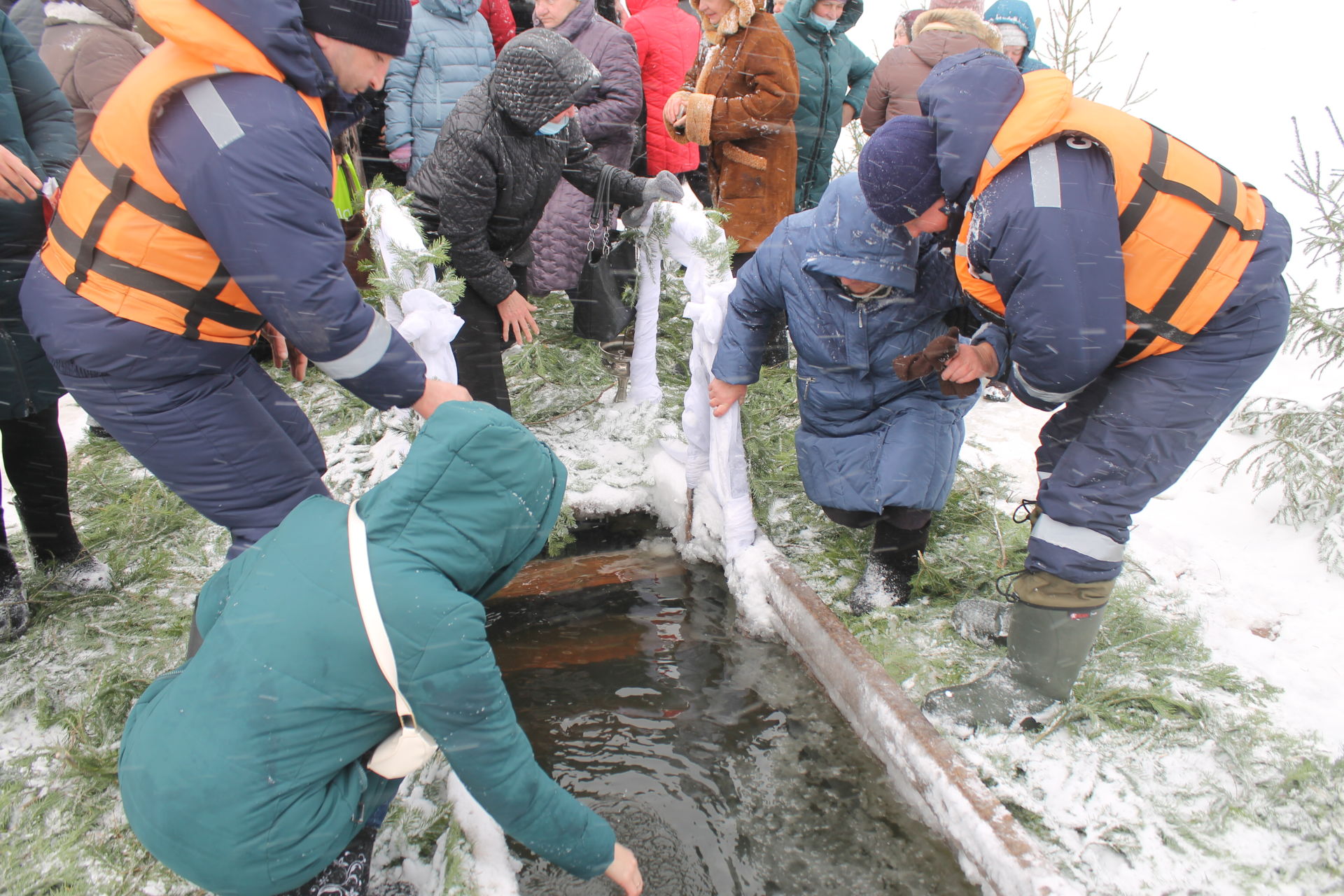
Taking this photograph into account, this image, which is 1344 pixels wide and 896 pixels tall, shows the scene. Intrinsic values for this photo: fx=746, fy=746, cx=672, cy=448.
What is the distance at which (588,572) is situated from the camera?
11.2ft

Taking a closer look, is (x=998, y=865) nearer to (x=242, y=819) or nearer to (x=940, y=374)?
(x=940, y=374)

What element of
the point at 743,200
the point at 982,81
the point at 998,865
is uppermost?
the point at 982,81

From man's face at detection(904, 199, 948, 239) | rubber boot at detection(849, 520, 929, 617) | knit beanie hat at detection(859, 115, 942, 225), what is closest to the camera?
knit beanie hat at detection(859, 115, 942, 225)

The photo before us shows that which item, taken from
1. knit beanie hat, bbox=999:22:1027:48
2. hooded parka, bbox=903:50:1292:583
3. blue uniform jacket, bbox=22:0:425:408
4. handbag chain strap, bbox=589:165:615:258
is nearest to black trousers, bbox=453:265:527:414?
handbag chain strap, bbox=589:165:615:258

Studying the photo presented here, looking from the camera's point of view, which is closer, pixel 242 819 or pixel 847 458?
pixel 242 819

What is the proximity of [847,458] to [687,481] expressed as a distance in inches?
34.0

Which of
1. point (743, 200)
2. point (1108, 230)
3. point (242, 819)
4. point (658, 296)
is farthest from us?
point (743, 200)

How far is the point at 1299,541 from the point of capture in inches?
128

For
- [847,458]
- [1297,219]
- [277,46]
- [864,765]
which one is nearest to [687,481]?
[847,458]

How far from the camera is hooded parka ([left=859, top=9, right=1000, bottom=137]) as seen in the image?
4051 millimetres

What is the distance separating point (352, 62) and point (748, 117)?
8.79 ft

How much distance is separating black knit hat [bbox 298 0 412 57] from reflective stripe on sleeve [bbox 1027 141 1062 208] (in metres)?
1.53

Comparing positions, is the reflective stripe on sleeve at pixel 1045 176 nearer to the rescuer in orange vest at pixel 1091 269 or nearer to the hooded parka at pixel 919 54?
the rescuer in orange vest at pixel 1091 269

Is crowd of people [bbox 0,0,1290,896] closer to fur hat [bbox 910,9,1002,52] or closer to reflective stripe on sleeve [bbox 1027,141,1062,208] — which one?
reflective stripe on sleeve [bbox 1027,141,1062,208]
